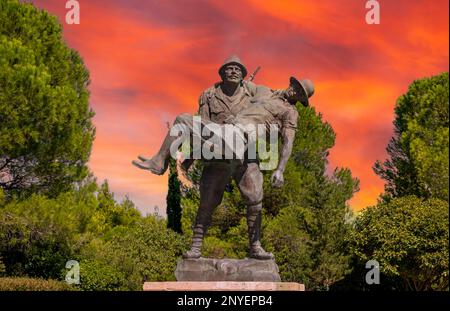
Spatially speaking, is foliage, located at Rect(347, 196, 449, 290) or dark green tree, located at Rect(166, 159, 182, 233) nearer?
foliage, located at Rect(347, 196, 449, 290)

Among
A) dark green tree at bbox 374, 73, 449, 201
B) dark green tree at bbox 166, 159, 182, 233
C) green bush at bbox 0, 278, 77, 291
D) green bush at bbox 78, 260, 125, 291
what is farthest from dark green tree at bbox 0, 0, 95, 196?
dark green tree at bbox 374, 73, 449, 201

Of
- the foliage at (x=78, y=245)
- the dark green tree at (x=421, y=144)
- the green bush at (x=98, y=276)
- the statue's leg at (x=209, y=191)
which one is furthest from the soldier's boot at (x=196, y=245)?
the dark green tree at (x=421, y=144)

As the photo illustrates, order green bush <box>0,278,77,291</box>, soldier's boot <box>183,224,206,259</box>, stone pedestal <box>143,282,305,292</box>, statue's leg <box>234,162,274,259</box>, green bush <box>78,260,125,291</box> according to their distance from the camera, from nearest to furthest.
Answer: stone pedestal <box>143,282,305,292</box> < soldier's boot <box>183,224,206,259</box> < statue's leg <box>234,162,274,259</box> < green bush <box>0,278,77,291</box> < green bush <box>78,260,125,291</box>

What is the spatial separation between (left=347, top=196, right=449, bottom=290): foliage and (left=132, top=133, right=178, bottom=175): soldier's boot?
1793cm

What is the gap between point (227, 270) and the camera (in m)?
9.41

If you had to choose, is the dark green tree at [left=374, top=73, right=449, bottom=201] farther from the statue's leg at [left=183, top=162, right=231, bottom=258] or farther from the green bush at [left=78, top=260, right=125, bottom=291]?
the statue's leg at [left=183, top=162, right=231, bottom=258]

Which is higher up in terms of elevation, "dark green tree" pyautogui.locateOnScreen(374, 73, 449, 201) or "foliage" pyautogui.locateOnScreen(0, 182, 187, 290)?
"dark green tree" pyautogui.locateOnScreen(374, 73, 449, 201)

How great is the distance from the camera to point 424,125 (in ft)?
110

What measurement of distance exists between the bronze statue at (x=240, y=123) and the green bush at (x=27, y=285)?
1126 centimetres

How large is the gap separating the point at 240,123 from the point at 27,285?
1247 cm

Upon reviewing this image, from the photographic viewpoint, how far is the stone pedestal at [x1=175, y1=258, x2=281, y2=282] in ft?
30.9

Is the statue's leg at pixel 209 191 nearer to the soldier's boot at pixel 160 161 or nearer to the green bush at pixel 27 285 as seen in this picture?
the soldier's boot at pixel 160 161

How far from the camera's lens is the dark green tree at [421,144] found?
102 feet
